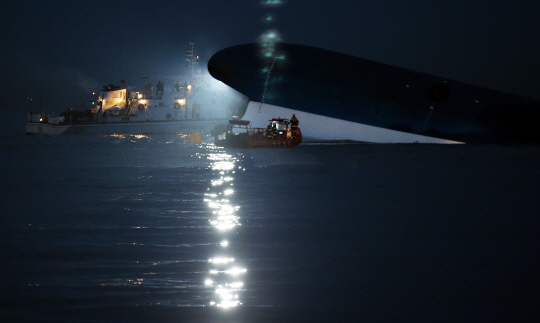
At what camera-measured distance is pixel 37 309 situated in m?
4.51

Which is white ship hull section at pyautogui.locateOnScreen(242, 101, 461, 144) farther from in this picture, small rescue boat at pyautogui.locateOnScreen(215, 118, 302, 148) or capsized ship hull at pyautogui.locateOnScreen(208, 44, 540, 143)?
small rescue boat at pyautogui.locateOnScreen(215, 118, 302, 148)

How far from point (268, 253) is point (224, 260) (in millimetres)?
702

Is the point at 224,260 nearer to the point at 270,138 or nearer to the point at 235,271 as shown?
the point at 235,271

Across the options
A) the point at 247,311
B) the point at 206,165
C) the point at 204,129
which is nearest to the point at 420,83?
the point at 206,165

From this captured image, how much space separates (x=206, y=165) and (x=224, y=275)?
A: 647 inches

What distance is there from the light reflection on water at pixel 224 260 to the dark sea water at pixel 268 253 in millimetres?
21

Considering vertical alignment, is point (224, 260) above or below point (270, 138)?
below

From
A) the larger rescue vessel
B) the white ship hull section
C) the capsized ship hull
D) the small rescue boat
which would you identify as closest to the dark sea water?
the small rescue boat

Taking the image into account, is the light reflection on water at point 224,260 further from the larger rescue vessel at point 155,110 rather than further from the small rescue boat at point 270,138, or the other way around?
the larger rescue vessel at point 155,110

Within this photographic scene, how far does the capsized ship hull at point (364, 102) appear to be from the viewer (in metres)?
36.3

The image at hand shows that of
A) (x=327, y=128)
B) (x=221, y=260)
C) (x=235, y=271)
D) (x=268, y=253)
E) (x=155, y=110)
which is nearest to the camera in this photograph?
(x=235, y=271)

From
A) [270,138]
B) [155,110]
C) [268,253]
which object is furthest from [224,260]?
[155,110]

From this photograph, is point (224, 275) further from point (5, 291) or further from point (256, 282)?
point (5, 291)

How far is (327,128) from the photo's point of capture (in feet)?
120
